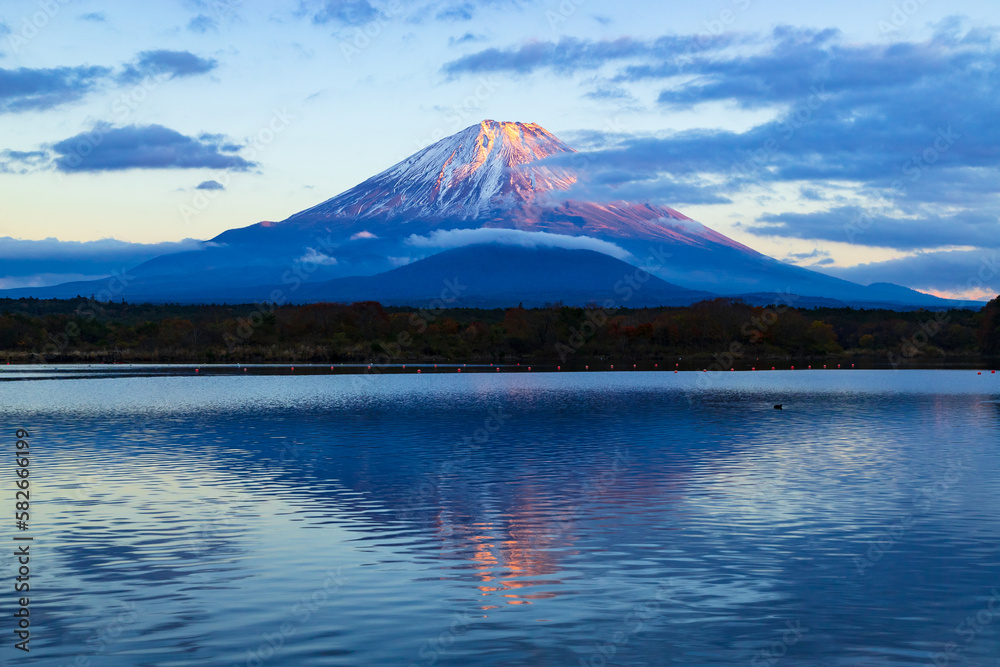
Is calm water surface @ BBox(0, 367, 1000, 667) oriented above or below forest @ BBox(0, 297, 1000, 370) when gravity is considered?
below

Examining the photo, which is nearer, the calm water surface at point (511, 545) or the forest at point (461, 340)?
the calm water surface at point (511, 545)

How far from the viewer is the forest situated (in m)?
142

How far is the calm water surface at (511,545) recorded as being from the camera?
13117 mm

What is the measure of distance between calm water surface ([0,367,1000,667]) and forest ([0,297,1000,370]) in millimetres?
98801

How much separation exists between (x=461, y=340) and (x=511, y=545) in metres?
131

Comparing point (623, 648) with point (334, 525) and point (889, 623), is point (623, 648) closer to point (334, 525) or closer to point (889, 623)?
point (889, 623)

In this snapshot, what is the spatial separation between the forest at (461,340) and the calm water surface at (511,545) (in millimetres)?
98801

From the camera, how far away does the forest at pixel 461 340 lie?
141875 millimetres

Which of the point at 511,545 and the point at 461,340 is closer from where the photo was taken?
the point at 511,545

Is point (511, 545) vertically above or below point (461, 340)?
below

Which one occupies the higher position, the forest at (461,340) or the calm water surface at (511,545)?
the forest at (461,340)

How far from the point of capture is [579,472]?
3003 cm

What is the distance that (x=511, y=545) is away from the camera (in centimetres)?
1925

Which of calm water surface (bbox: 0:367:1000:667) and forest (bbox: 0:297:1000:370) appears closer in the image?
calm water surface (bbox: 0:367:1000:667)
